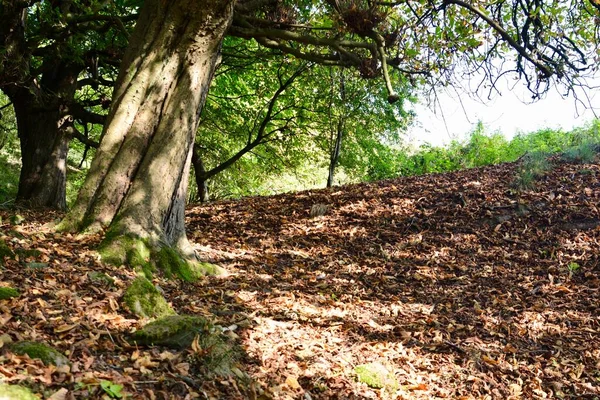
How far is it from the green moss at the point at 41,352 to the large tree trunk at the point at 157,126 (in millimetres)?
2389

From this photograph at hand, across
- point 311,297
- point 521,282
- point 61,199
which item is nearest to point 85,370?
point 311,297

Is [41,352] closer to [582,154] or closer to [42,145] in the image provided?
[42,145]

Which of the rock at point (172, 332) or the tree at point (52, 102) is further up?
the tree at point (52, 102)

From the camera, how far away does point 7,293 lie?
3.33m

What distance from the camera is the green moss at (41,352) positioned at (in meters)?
2.62

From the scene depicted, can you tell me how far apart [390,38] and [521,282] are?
3218mm

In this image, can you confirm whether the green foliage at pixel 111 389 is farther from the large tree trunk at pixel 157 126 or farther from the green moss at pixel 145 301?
the large tree trunk at pixel 157 126

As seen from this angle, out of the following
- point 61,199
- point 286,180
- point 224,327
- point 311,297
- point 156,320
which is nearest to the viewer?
point 156,320

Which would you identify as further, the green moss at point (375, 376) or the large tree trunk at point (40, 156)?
the large tree trunk at point (40, 156)

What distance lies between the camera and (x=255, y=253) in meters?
6.40

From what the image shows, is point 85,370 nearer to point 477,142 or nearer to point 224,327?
point 224,327

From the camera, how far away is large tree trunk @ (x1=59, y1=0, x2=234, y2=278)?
5.19 m

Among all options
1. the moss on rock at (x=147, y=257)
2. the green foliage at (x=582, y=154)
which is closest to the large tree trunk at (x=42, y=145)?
the moss on rock at (x=147, y=257)

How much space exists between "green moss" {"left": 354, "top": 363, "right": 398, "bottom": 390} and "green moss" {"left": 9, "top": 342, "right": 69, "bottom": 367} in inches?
80.6
